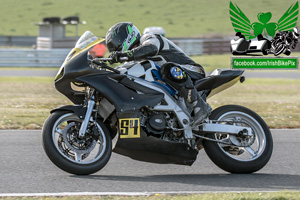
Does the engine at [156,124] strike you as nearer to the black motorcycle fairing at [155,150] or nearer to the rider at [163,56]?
the black motorcycle fairing at [155,150]

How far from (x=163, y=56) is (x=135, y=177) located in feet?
4.48

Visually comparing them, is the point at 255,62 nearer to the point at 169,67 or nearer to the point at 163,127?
the point at 169,67

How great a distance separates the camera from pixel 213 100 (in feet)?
45.5

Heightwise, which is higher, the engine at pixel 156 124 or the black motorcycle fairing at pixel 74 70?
the black motorcycle fairing at pixel 74 70

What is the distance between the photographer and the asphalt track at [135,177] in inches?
200

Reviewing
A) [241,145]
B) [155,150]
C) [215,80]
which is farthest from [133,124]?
[241,145]

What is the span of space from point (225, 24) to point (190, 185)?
48002mm

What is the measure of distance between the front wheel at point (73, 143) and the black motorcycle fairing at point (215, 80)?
1127 millimetres

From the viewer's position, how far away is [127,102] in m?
5.70

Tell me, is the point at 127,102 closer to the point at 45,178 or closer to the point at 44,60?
the point at 45,178

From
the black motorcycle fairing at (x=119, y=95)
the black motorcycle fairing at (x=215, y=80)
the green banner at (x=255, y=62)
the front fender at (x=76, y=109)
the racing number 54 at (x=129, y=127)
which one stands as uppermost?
the green banner at (x=255, y=62)

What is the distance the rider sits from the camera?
578 cm

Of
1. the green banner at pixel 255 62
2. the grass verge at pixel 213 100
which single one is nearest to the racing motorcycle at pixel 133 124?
the grass verge at pixel 213 100

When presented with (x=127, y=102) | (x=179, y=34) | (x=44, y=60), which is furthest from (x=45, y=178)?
(x=179, y=34)
